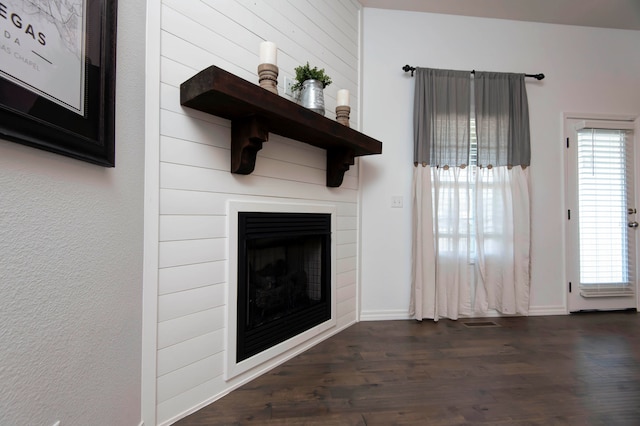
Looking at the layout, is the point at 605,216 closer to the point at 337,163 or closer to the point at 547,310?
the point at 547,310

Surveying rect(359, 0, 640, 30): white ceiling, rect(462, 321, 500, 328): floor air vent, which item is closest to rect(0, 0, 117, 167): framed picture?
rect(359, 0, 640, 30): white ceiling

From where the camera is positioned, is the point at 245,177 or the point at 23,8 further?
the point at 245,177

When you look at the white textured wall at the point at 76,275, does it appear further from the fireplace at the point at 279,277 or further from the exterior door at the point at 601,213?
the exterior door at the point at 601,213

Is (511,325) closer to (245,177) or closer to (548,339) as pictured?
(548,339)

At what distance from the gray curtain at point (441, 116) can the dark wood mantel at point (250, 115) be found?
35.3 inches

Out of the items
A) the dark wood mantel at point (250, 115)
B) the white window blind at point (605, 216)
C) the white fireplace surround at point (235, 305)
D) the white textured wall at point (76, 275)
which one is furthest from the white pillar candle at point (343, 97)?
the white window blind at point (605, 216)

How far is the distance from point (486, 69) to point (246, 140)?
103 inches

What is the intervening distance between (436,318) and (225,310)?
6.27 ft

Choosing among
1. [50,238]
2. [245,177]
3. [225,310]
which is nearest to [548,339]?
[225,310]

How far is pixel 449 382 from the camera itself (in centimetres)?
154

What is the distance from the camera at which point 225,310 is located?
1.41 metres

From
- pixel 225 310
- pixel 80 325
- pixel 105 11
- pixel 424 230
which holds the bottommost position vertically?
pixel 225 310

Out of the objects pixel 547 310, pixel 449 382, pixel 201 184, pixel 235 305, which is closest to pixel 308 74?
pixel 201 184

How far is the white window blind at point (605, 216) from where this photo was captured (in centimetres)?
275
